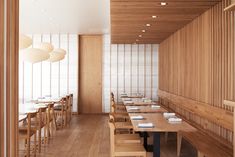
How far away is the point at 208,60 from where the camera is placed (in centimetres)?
573

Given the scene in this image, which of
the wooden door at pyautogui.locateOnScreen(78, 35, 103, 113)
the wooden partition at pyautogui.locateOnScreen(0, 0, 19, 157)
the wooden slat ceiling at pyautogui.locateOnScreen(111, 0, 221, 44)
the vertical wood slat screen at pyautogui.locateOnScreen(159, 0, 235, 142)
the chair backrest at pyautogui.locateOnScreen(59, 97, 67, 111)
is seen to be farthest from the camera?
the wooden door at pyautogui.locateOnScreen(78, 35, 103, 113)

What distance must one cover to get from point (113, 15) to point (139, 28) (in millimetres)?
1801

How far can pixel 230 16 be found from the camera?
4.73 metres

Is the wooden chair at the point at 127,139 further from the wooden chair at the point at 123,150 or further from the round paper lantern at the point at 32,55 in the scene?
the round paper lantern at the point at 32,55

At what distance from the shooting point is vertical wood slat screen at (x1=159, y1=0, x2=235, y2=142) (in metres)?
4.82

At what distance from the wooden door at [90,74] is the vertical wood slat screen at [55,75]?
0.31 m

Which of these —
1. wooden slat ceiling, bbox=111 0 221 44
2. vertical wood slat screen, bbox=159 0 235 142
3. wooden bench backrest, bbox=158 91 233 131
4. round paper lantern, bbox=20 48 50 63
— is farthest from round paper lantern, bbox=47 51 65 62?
wooden bench backrest, bbox=158 91 233 131

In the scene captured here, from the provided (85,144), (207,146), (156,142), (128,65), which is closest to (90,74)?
(128,65)

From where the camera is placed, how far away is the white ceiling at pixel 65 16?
7.20 metres

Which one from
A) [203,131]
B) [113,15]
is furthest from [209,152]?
[113,15]

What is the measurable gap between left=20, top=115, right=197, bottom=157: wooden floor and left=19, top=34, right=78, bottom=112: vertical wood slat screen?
117 inches

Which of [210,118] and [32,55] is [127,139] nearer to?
[210,118]

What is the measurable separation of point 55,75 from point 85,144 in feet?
18.9

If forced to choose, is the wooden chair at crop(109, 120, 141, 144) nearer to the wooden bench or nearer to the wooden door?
the wooden bench
